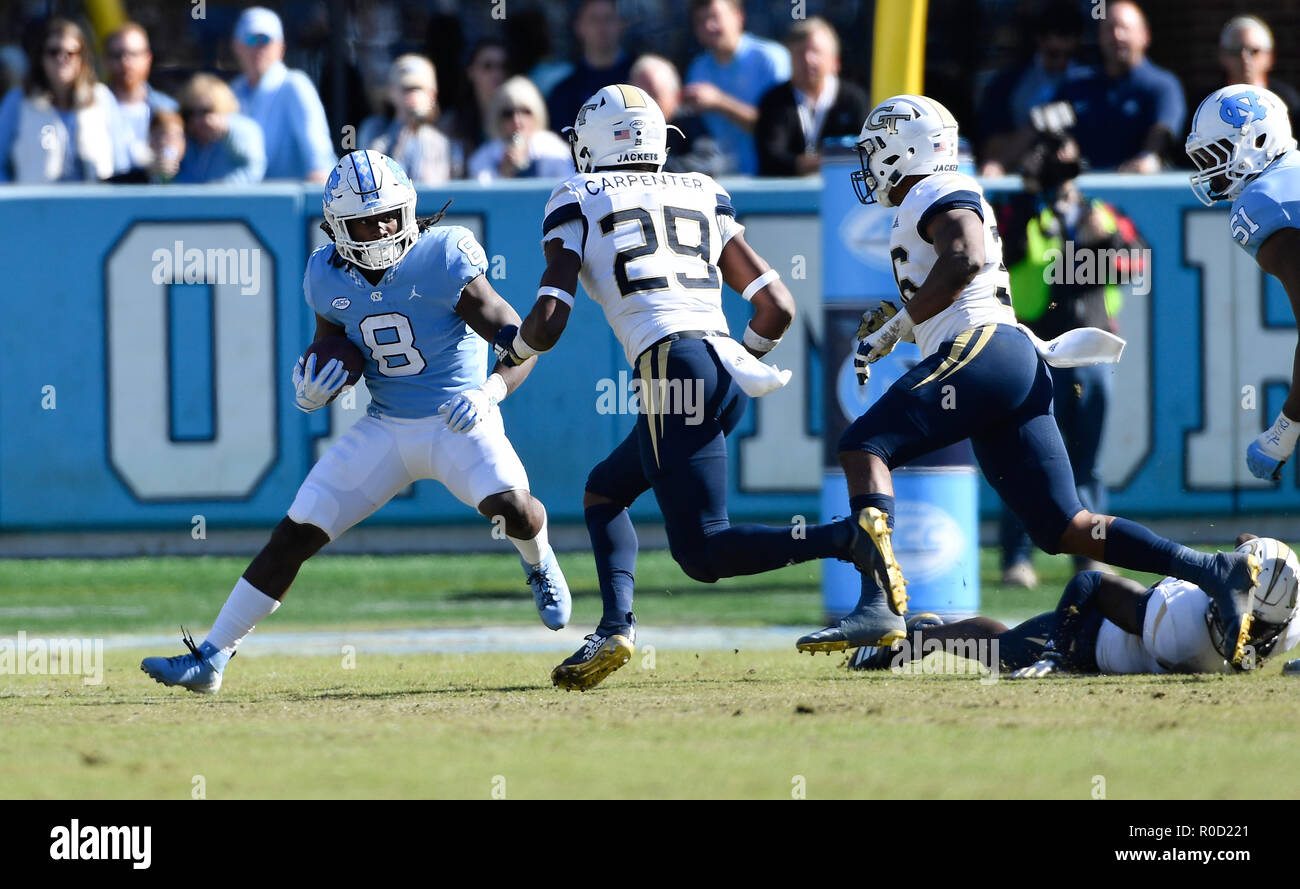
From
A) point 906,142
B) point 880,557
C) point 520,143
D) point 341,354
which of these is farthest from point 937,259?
point 520,143

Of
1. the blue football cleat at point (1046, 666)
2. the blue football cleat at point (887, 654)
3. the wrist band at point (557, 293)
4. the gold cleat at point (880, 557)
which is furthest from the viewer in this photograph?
the blue football cleat at point (887, 654)

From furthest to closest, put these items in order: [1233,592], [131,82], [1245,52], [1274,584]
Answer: [131,82] < [1245,52] < [1274,584] < [1233,592]

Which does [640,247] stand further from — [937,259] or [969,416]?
[969,416]

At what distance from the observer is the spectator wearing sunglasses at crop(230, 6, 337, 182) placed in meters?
11.6

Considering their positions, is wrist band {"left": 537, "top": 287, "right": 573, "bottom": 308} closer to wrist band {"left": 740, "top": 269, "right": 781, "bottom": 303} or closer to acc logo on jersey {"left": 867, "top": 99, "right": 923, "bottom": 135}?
wrist band {"left": 740, "top": 269, "right": 781, "bottom": 303}

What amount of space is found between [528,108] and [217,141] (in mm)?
1901

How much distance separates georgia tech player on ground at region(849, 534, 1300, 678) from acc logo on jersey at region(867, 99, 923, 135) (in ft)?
5.37

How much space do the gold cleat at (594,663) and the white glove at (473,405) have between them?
0.83 meters

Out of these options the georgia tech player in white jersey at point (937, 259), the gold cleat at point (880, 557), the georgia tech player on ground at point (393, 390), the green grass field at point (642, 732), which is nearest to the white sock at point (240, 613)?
the georgia tech player on ground at point (393, 390)

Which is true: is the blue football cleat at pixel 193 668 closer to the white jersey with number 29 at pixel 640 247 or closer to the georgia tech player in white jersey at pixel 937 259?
the white jersey with number 29 at pixel 640 247

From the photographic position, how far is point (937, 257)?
20.1 ft

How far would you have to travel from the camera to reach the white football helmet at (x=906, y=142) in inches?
252
